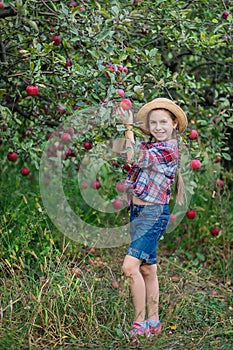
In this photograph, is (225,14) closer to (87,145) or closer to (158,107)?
(158,107)

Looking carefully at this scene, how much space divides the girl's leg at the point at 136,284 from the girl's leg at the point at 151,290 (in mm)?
109

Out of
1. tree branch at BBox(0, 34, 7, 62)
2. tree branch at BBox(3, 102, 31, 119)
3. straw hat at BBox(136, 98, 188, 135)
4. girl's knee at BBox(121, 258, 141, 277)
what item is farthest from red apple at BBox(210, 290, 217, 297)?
tree branch at BBox(0, 34, 7, 62)

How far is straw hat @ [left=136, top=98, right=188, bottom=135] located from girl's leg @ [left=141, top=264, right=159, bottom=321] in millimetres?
762

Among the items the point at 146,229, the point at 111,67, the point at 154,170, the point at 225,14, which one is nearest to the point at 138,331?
the point at 146,229

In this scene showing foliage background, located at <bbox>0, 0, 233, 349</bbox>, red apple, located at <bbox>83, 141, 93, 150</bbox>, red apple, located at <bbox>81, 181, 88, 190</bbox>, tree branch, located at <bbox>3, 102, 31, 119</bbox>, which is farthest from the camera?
red apple, located at <bbox>81, 181, 88, 190</bbox>

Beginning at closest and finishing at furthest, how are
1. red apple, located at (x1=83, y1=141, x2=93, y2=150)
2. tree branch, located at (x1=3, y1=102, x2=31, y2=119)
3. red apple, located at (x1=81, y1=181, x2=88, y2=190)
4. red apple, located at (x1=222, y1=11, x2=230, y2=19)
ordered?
red apple, located at (x1=83, y1=141, x2=93, y2=150)
red apple, located at (x1=222, y1=11, x2=230, y2=19)
tree branch, located at (x1=3, y1=102, x2=31, y2=119)
red apple, located at (x1=81, y1=181, x2=88, y2=190)

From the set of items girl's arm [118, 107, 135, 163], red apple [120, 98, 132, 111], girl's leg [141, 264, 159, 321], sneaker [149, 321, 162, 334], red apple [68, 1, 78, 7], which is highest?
red apple [68, 1, 78, 7]

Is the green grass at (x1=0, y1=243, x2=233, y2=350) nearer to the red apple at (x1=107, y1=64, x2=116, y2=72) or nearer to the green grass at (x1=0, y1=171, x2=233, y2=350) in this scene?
the green grass at (x1=0, y1=171, x2=233, y2=350)

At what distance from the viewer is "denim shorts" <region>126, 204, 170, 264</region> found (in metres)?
3.18

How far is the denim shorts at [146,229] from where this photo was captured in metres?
3.18

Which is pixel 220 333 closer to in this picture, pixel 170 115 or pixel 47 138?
pixel 170 115

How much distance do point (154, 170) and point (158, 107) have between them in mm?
359

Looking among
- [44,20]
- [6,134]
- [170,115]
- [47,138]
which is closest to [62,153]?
[47,138]

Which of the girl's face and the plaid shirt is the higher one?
the girl's face
